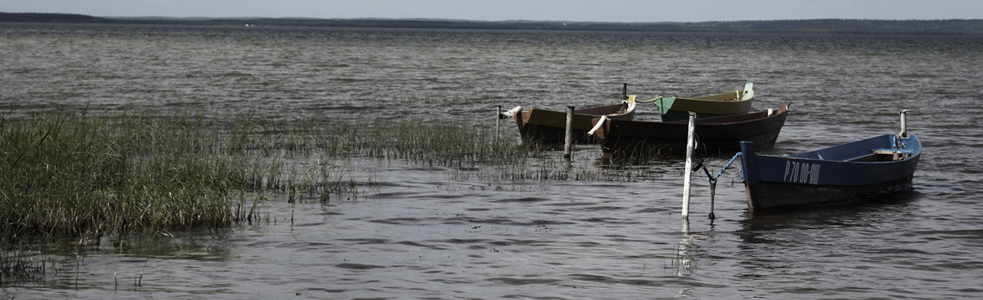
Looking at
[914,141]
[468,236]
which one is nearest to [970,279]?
[468,236]

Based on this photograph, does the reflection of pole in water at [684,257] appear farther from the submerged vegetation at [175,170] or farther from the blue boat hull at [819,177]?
the submerged vegetation at [175,170]

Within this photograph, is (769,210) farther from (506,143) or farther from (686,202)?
(506,143)

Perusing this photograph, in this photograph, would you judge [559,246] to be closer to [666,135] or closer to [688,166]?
[688,166]

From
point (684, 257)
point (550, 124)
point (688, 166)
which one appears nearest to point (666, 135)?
point (550, 124)

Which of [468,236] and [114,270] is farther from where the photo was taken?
[468,236]

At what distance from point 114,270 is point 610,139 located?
11.6 metres

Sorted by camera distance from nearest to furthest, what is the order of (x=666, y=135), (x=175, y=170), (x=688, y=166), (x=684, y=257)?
(x=684, y=257), (x=688, y=166), (x=175, y=170), (x=666, y=135)

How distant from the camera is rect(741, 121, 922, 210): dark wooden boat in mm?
12586

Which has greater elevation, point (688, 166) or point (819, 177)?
point (688, 166)

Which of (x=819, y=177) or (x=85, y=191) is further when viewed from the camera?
(x=819, y=177)

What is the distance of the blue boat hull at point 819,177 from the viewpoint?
12594 millimetres

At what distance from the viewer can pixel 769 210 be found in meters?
12.9

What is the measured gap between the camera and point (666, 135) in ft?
62.6

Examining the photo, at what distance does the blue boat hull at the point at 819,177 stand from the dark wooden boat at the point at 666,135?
13.4ft
